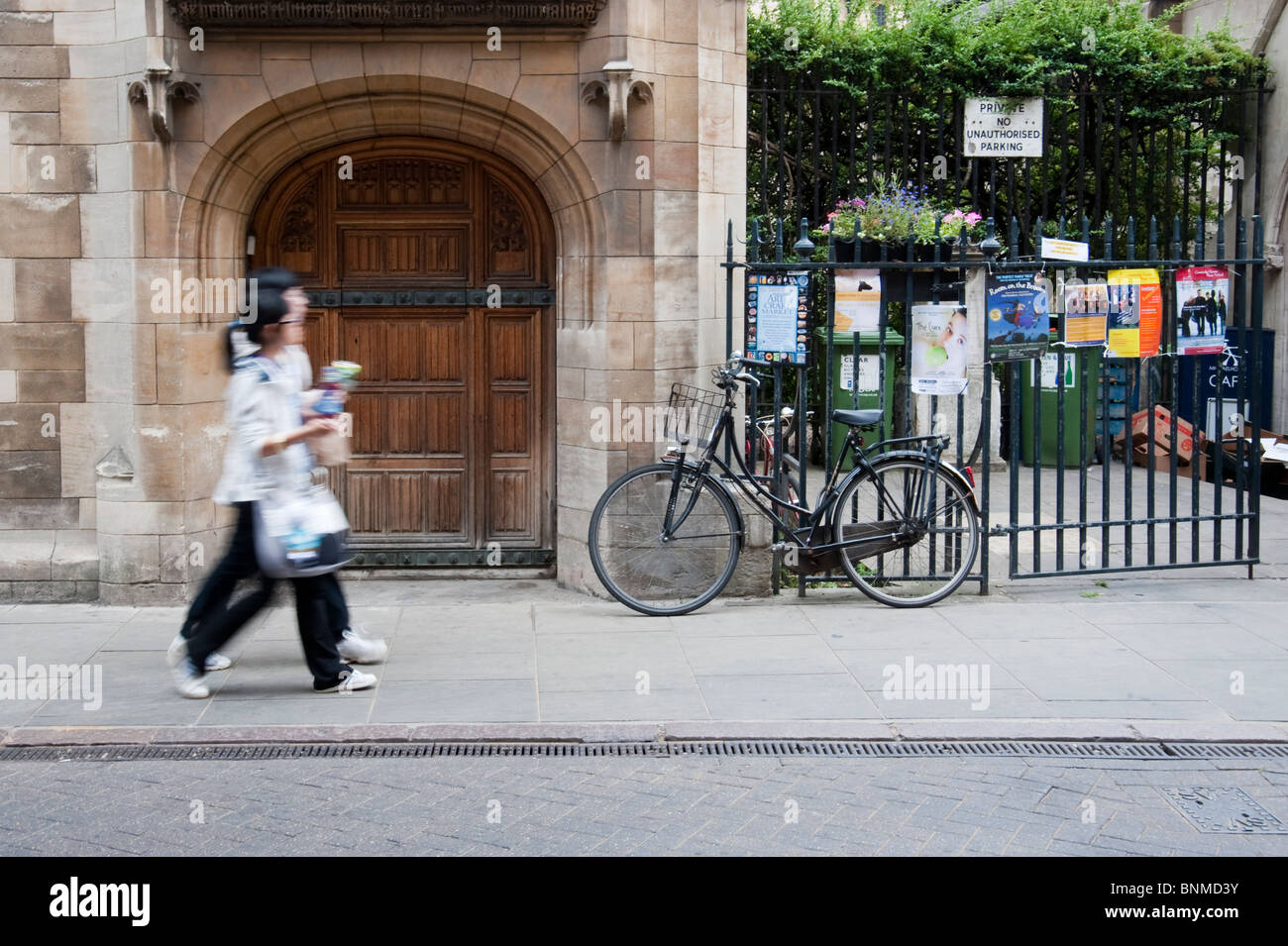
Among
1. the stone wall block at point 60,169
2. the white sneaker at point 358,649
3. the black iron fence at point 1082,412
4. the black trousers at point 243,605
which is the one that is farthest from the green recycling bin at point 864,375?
the black trousers at point 243,605

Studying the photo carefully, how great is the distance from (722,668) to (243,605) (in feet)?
7.52

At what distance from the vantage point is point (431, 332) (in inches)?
366

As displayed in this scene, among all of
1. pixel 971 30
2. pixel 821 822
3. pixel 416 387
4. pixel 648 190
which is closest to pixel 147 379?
pixel 416 387

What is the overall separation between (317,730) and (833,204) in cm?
768

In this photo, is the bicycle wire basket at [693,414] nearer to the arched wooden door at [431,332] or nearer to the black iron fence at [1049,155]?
the arched wooden door at [431,332]

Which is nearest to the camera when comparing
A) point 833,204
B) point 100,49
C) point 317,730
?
point 317,730

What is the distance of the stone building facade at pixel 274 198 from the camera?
8.39m

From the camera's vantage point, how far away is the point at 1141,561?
396 inches

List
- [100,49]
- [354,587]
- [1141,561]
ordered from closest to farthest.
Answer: [100,49] < [354,587] < [1141,561]

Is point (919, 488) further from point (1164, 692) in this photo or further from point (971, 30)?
point (971, 30)

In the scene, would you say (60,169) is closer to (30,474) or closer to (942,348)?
(30,474)

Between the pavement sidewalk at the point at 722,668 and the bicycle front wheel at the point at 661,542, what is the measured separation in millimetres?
183

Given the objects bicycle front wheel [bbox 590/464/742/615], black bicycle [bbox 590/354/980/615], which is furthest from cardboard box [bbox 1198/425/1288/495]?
bicycle front wheel [bbox 590/464/742/615]

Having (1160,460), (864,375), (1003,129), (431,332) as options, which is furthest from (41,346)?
(1160,460)
